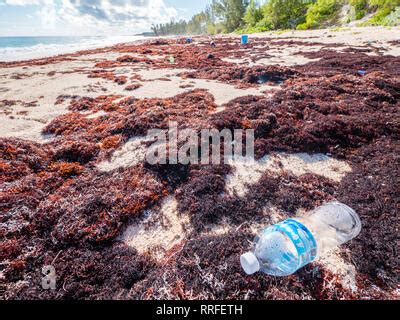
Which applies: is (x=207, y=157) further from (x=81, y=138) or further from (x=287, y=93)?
(x=287, y=93)

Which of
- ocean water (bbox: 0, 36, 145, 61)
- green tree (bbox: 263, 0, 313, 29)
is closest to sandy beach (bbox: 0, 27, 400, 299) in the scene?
ocean water (bbox: 0, 36, 145, 61)

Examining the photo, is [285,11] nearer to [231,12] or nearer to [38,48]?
[231,12]

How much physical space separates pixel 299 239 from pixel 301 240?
2cm

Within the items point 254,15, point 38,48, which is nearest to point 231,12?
point 254,15

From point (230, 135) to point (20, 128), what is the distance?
5648mm

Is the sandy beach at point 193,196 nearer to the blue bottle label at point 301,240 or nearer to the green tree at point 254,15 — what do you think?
the blue bottle label at point 301,240

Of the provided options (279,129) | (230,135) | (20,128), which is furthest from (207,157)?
(20,128)

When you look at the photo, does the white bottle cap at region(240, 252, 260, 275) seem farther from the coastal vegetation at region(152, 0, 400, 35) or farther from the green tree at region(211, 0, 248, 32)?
the green tree at region(211, 0, 248, 32)

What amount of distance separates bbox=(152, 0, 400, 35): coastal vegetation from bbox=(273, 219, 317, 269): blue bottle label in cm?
2778

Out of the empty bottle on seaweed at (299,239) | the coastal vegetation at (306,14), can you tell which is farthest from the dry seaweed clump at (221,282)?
the coastal vegetation at (306,14)

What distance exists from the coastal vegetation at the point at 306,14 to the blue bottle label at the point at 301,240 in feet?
91.1

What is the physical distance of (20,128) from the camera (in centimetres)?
604

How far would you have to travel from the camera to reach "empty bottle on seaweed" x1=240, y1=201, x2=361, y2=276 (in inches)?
84.8

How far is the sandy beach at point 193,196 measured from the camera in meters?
2.26
